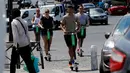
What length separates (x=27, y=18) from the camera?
3734 centimetres

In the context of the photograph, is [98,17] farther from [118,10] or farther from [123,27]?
[123,27]

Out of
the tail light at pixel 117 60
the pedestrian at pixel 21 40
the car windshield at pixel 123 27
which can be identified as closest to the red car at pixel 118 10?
the pedestrian at pixel 21 40

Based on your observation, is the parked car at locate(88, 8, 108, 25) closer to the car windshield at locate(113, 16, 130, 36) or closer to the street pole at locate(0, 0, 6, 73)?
the car windshield at locate(113, 16, 130, 36)

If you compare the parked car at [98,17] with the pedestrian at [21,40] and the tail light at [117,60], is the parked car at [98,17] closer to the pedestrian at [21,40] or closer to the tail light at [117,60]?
the pedestrian at [21,40]

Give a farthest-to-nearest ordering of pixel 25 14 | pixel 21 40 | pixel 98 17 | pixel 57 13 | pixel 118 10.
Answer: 1. pixel 118 10
2. pixel 98 17
3. pixel 25 14
4. pixel 57 13
5. pixel 21 40

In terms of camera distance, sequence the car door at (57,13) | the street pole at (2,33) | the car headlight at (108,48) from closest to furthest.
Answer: the street pole at (2,33) → the car headlight at (108,48) → the car door at (57,13)

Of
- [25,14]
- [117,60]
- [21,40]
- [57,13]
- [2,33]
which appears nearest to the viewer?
[2,33]

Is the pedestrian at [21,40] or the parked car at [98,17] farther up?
the pedestrian at [21,40]

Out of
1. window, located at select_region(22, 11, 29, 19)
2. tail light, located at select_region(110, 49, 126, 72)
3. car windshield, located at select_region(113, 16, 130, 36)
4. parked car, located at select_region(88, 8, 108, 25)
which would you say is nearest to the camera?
tail light, located at select_region(110, 49, 126, 72)

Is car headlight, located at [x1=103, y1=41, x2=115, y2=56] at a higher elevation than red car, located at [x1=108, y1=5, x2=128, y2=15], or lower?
higher

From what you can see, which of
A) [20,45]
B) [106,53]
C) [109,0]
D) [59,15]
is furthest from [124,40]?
[109,0]

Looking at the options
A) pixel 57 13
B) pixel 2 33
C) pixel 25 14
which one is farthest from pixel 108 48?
pixel 25 14

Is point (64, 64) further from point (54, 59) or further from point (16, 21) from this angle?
point (16, 21)

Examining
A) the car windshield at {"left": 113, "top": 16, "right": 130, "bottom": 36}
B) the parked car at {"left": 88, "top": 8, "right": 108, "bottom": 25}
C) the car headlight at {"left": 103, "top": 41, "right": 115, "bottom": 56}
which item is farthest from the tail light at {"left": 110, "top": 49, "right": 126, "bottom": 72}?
the parked car at {"left": 88, "top": 8, "right": 108, "bottom": 25}
